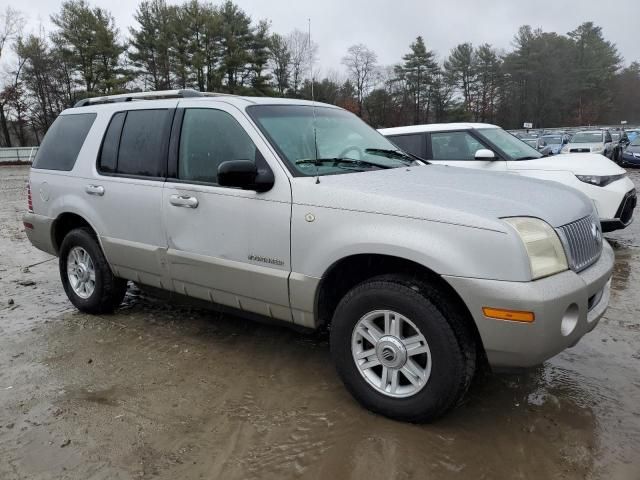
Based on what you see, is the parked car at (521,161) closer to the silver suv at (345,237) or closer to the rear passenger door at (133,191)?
the silver suv at (345,237)

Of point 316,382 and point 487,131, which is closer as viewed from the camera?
point 316,382

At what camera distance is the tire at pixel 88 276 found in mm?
4707

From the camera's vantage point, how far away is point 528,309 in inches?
101

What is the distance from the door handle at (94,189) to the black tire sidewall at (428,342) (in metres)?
2.52

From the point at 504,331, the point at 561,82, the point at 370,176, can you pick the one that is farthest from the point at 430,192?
the point at 561,82

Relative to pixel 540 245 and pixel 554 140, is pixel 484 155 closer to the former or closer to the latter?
pixel 540 245

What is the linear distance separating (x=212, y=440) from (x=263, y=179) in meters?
1.57

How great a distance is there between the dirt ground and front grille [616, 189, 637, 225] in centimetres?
267

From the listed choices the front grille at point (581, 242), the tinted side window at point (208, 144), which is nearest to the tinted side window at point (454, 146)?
the front grille at point (581, 242)

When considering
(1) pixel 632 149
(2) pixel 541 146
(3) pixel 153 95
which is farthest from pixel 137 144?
(1) pixel 632 149

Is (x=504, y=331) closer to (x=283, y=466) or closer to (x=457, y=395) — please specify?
(x=457, y=395)

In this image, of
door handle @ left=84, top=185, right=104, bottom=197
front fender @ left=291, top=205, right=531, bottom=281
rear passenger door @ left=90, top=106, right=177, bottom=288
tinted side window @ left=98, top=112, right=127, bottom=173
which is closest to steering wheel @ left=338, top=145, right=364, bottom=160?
front fender @ left=291, top=205, right=531, bottom=281

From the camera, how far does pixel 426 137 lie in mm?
7762

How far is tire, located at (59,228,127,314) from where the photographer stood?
15.4 ft
